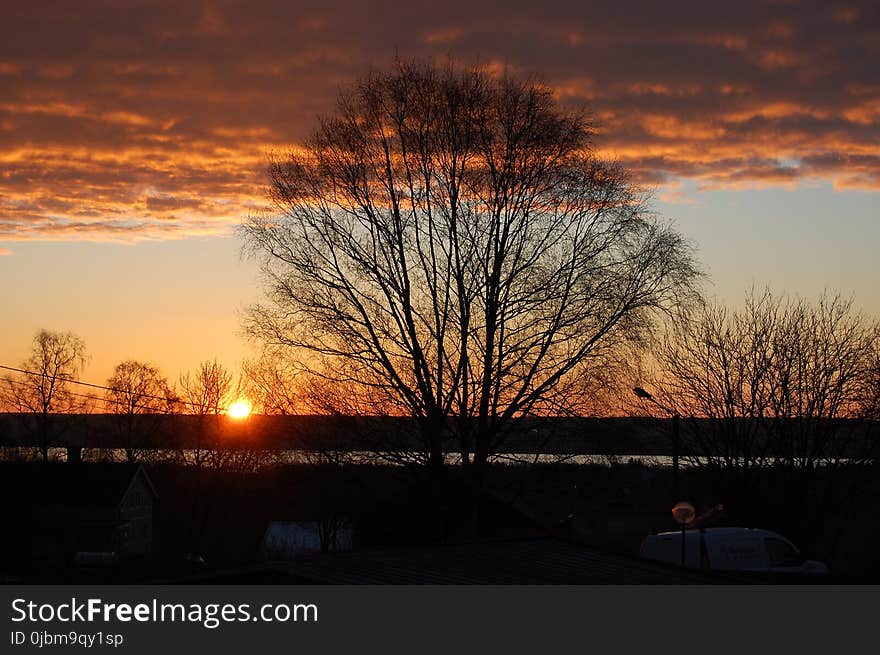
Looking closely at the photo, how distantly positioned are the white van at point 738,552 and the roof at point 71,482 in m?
38.9

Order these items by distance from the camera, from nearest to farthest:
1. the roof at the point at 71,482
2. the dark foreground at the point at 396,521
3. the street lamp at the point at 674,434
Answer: the dark foreground at the point at 396,521 → the street lamp at the point at 674,434 → the roof at the point at 71,482

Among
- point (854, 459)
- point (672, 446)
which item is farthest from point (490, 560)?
point (854, 459)

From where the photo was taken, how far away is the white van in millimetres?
22703

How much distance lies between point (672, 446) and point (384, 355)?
43.3ft

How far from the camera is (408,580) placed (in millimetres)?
12445

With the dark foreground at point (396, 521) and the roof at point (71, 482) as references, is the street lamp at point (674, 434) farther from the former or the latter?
the roof at point (71, 482)

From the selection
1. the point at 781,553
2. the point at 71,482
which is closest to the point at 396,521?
the point at 781,553

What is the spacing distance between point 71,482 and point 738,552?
42.8 m

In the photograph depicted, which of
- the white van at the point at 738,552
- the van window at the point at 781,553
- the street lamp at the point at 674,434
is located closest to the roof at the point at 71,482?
the street lamp at the point at 674,434

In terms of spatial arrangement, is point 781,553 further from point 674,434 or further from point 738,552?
point 674,434

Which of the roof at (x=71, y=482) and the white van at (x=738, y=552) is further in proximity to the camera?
the roof at (x=71, y=482)

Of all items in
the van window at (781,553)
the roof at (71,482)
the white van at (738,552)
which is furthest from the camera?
the roof at (71,482)

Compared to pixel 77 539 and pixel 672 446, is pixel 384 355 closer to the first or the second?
pixel 672 446

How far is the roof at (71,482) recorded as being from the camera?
178 ft
